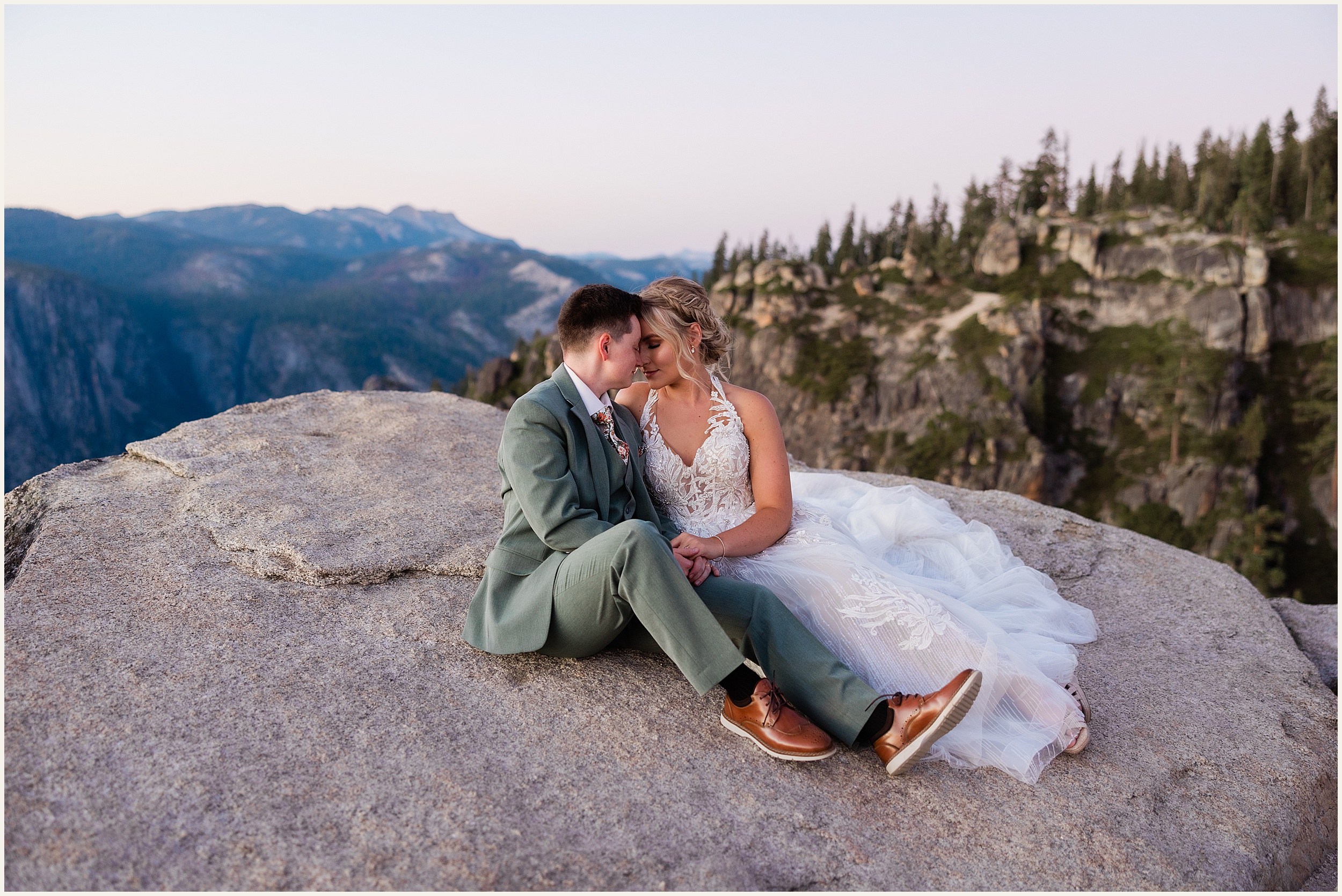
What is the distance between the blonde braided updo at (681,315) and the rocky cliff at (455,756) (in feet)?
5.81

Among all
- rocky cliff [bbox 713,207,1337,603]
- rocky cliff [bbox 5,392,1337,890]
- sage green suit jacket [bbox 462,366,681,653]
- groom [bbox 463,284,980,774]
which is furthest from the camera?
rocky cliff [bbox 713,207,1337,603]

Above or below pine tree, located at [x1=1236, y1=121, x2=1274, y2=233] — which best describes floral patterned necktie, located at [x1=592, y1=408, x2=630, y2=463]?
below

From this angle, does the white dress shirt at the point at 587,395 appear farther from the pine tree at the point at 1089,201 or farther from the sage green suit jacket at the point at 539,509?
the pine tree at the point at 1089,201

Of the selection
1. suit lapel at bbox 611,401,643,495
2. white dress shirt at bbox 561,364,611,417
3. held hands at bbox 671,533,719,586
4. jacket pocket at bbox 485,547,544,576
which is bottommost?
jacket pocket at bbox 485,547,544,576

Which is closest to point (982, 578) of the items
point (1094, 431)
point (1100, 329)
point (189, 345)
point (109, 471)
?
point (109, 471)

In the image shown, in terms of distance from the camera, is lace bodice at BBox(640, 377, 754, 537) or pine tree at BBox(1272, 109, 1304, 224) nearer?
lace bodice at BBox(640, 377, 754, 537)

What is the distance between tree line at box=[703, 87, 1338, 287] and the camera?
256ft

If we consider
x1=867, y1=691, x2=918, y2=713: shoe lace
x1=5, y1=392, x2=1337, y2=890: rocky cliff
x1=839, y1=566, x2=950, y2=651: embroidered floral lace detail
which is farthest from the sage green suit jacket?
x1=867, y1=691, x2=918, y2=713: shoe lace

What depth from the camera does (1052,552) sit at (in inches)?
266

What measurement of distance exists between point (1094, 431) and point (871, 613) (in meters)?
81.9

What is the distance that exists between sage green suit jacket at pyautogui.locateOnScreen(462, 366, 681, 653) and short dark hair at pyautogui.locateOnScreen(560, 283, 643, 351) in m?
0.20

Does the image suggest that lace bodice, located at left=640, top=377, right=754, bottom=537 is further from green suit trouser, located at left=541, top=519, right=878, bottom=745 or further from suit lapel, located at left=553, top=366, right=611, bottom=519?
green suit trouser, located at left=541, top=519, right=878, bottom=745

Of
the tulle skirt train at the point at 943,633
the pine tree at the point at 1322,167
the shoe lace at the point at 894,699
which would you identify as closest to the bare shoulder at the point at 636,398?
the tulle skirt train at the point at 943,633

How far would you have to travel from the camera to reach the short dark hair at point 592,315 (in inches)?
162
